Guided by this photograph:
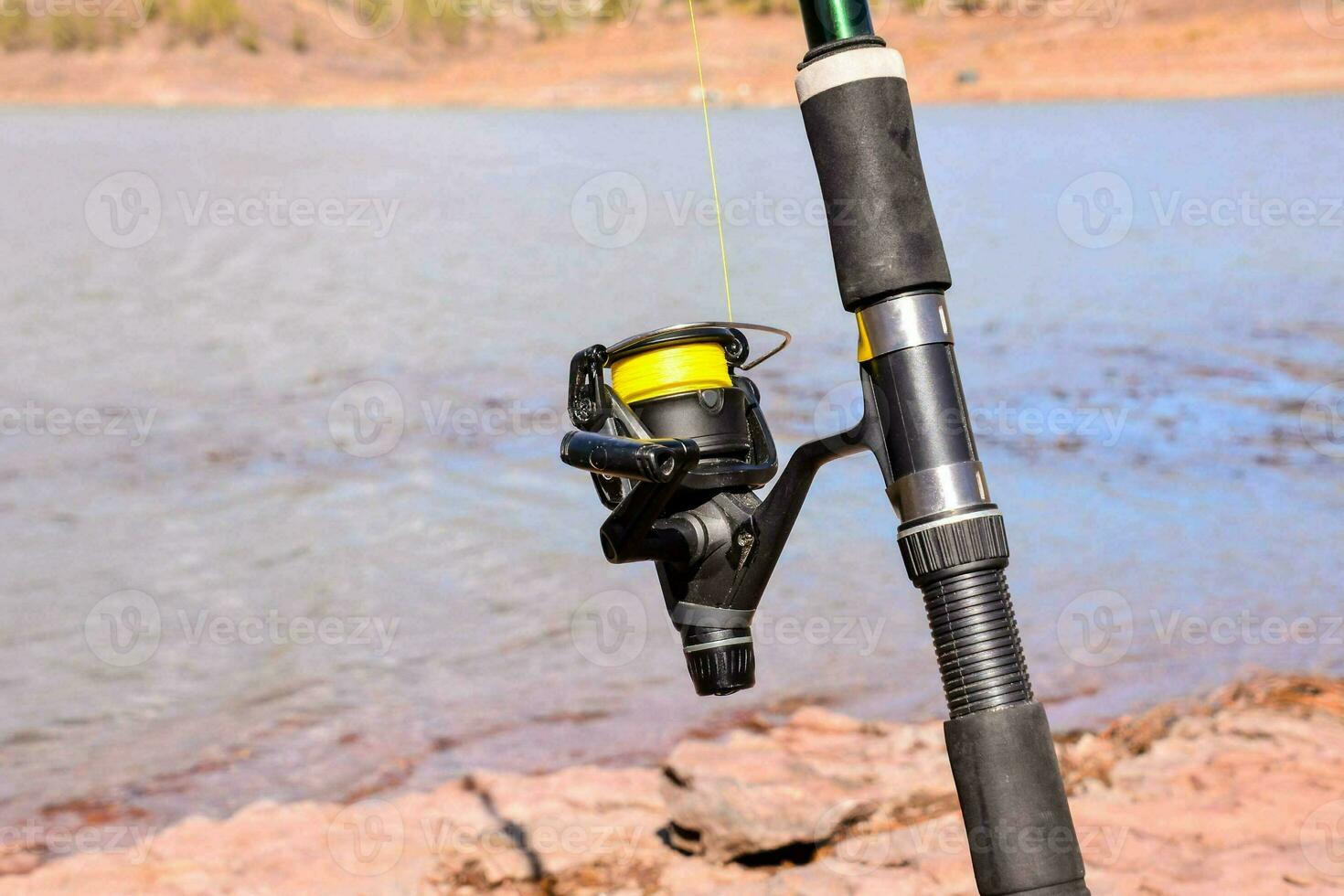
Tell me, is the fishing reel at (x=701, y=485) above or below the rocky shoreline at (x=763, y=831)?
above

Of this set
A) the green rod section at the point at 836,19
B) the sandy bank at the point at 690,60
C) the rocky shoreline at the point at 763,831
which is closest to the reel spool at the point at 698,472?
the green rod section at the point at 836,19

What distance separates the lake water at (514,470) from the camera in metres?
4.04

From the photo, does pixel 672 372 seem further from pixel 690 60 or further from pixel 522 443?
pixel 690 60

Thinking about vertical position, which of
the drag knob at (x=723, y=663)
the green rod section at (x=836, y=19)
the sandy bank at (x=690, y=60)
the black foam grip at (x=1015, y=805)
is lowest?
the black foam grip at (x=1015, y=805)

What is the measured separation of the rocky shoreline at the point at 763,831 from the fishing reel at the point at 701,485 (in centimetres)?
103

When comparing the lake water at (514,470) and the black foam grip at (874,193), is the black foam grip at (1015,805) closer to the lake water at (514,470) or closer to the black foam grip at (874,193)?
the black foam grip at (874,193)

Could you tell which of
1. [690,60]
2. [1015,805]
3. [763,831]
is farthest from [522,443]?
[690,60]

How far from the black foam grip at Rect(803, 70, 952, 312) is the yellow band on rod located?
0.96 ft

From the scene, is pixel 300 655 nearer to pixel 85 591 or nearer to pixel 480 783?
pixel 85 591

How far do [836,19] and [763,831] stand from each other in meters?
1.77

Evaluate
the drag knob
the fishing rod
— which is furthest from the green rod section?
the drag knob

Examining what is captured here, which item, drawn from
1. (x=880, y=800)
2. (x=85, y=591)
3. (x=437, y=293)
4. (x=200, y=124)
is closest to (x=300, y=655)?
(x=85, y=591)

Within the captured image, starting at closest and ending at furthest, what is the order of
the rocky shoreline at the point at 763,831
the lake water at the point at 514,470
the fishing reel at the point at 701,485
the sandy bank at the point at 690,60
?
the fishing reel at the point at 701,485, the rocky shoreline at the point at 763,831, the lake water at the point at 514,470, the sandy bank at the point at 690,60

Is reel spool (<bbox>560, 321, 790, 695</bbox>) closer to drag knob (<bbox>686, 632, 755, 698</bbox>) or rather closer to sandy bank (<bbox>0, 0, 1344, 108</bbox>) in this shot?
drag knob (<bbox>686, 632, 755, 698</bbox>)
